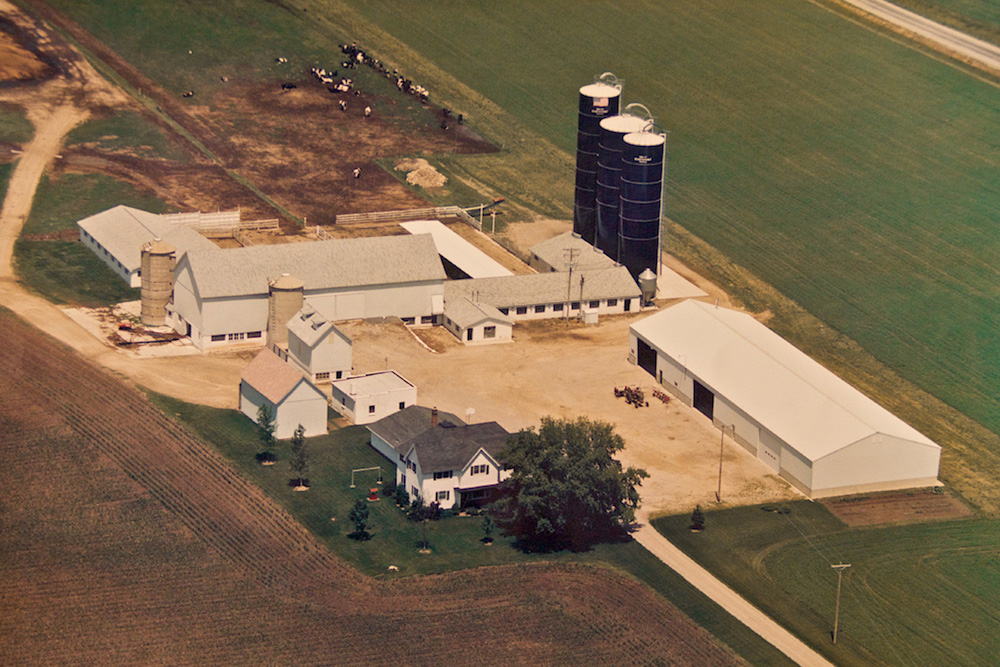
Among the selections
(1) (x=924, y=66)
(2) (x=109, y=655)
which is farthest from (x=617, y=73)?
(2) (x=109, y=655)

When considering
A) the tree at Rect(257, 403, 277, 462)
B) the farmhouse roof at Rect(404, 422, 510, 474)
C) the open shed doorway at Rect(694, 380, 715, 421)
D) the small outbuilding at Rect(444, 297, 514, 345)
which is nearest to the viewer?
the farmhouse roof at Rect(404, 422, 510, 474)

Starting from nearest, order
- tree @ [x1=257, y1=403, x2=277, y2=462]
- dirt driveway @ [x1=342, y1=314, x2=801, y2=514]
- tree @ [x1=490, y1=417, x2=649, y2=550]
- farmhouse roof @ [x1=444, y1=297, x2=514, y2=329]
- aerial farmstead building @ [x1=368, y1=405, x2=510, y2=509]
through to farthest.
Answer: tree @ [x1=490, y1=417, x2=649, y2=550]
aerial farmstead building @ [x1=368, y1=405, x2=510, y2=509]
tree @ [x1=257, y1=403, x2=277, y2=462]
dirt driveway @ [x1=342, y1=314, x2=801, y2=514]
farmhouse roof @ [x1=444, y1=297, x2=514, y2=329]

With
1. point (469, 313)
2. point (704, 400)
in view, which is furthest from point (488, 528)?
point (469, 313)

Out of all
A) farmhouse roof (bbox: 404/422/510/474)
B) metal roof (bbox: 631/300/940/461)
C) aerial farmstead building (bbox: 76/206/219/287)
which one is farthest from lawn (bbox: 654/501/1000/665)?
aerial farmstead building (bbox: 76/206/219/287)

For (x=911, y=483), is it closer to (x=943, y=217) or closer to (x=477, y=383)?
(x=477, y=383)

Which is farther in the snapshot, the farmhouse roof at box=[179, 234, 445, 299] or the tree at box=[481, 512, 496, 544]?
the farmhouse roof at box=[179, 234, 445, 299]

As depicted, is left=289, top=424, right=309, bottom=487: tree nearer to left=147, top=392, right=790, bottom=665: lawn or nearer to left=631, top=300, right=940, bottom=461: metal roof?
left=147, top=392, right=790, bottom=665: lawn

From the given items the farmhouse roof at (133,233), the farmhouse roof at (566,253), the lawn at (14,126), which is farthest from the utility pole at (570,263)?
the lawn at (14,126)
